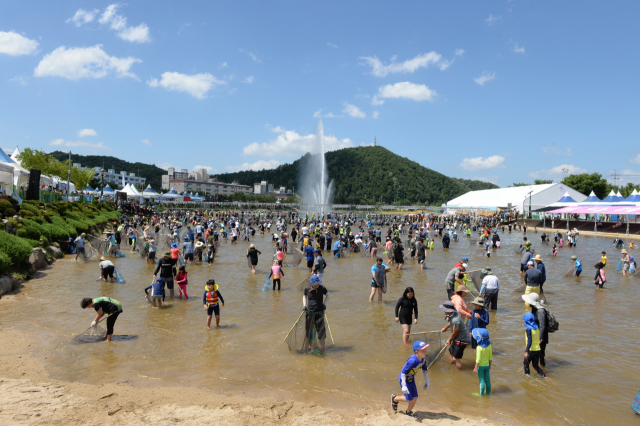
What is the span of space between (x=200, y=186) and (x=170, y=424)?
165 meters

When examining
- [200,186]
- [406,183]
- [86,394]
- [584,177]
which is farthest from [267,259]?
[200,186]

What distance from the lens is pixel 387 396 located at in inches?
219

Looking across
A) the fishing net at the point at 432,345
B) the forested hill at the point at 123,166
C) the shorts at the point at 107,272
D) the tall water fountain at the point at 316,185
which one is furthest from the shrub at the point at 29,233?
the forested hill at the point at 123,166

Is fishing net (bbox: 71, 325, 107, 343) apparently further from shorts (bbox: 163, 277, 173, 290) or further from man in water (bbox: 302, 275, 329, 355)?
man in water (bbox: 302, 275, 329, 355)

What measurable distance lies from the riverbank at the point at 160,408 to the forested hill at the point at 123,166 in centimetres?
17776

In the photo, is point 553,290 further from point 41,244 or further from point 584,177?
point 584,177

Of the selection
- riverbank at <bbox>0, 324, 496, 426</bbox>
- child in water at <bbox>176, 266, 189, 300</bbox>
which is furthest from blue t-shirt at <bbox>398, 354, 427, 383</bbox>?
child in water at <bbox>176, 266, 189, 300</bbox>

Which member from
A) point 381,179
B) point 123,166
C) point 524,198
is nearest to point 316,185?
point 524,198

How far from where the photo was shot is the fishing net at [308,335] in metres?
6.92

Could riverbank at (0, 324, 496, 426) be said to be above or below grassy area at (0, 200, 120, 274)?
below

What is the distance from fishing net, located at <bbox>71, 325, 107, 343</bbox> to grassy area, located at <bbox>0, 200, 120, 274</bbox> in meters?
5.81

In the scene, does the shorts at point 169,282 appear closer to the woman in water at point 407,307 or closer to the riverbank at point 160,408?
the riverbank at point 160,408

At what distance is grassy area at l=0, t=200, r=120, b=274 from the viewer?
12.0 metres

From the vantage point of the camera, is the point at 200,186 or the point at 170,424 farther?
the point at 200,186
